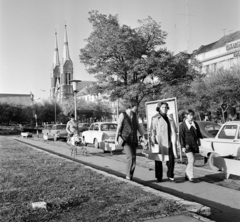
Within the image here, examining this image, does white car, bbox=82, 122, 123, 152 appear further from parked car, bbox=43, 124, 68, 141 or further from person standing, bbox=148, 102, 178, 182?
parked car, bbox=43, 124, 68, 141

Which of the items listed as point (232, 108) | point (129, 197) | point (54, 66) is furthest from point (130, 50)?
point (54, 66)

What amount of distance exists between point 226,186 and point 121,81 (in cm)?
1122

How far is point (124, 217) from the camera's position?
4.52 metres

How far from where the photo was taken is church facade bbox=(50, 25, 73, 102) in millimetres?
130250

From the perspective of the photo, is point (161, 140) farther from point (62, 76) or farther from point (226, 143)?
point (62, 76)

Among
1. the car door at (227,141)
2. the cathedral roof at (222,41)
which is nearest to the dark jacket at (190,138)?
the car door at (227,141)

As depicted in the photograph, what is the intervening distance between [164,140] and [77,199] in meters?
2.94

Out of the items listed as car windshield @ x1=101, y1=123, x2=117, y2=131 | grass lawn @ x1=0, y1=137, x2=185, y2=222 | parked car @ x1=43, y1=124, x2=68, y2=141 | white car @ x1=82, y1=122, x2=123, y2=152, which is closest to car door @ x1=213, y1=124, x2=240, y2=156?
Result: grass lawn @ x1=0, y1=137, x2=185, y2=222

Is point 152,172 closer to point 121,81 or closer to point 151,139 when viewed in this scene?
point 151,139

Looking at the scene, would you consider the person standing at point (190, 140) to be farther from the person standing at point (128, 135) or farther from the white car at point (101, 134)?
the white car at point (101, 134)

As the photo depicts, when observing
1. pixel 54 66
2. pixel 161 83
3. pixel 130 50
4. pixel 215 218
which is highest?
pixel 54 66

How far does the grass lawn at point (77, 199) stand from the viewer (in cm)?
464

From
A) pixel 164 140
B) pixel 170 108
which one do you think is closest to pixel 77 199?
pixel 164 140

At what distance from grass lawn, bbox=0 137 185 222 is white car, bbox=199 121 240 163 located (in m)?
3.87
